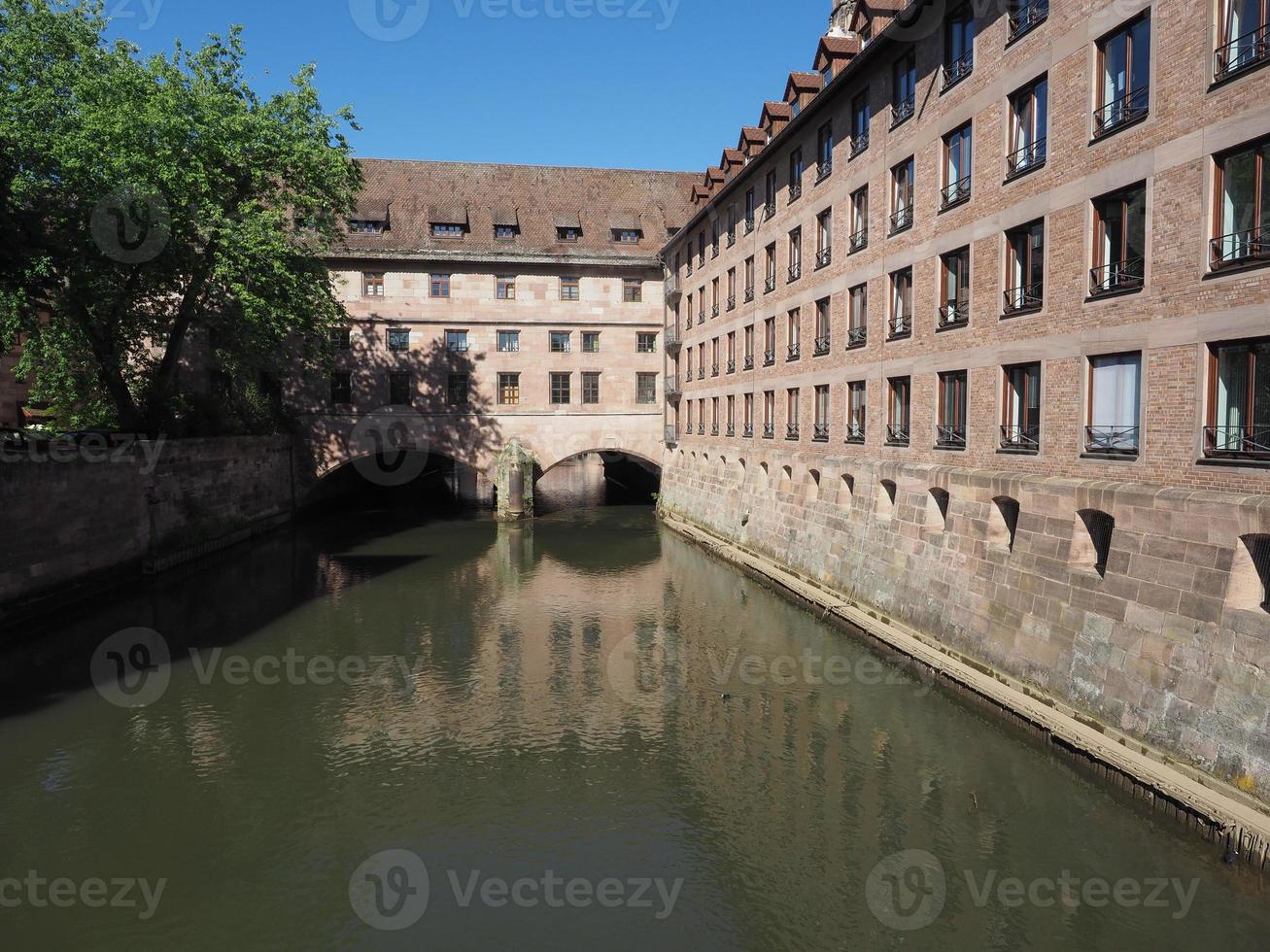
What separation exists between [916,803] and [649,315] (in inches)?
1451

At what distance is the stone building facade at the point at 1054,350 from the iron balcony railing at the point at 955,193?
0.29 feet

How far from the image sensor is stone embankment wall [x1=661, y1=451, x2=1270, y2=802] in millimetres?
10969

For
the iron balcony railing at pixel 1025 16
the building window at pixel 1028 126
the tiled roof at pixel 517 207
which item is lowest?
the building window at pixel 1028 126

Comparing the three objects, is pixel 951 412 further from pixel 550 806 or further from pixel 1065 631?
pixel 550 806

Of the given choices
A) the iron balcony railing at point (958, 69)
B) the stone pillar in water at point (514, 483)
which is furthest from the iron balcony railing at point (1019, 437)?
the stone pillar in water at point (514, 483)

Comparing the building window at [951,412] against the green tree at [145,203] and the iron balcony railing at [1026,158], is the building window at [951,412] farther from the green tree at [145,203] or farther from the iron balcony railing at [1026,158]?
the green tree at [145,203]

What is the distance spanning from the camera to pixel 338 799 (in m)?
12.8

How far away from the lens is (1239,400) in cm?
1188

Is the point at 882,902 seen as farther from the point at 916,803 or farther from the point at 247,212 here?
the point at 247,212

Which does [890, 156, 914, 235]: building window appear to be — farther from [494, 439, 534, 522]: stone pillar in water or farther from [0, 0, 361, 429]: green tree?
[494, 439, 534, 522]: stone pillar in water

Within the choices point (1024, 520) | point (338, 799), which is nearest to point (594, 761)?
point (338, 799)

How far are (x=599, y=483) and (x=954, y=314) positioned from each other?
1822 inches

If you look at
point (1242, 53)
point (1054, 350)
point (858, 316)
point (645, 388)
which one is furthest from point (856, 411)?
point (645, 388)

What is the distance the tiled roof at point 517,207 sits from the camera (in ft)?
147
